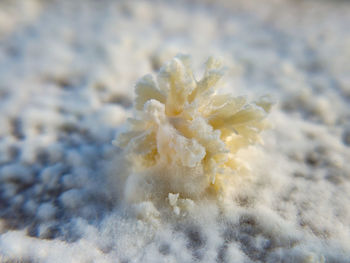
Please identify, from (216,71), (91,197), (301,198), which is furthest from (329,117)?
(91,197)

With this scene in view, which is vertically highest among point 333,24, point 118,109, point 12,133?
point 333,24

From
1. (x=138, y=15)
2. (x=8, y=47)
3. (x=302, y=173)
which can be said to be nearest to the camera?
(x=302, y=173)

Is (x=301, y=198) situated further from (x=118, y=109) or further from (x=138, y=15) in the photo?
(x=138, y=15)
